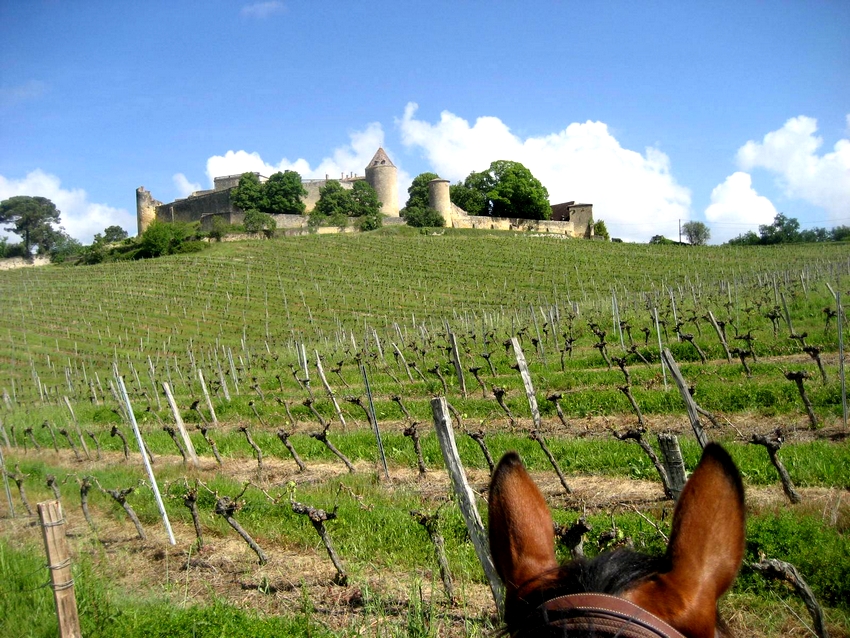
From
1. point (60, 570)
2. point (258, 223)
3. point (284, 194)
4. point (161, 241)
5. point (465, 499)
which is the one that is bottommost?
point (60, 570)

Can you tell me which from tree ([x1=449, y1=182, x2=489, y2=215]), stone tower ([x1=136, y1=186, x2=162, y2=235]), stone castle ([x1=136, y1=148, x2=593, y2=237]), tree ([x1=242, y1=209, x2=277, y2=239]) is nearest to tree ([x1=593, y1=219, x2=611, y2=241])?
stone castle ([x1=136, y1=148, x2=593, y2=237])

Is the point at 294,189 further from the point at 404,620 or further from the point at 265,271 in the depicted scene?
the point at 404,620

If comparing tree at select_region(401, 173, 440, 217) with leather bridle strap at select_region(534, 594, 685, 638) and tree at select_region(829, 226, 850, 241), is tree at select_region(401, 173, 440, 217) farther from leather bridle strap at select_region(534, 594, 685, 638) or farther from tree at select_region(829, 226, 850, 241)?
leather bridle strap at select_region(534, 594, 685, 638)

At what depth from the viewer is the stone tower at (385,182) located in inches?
3548

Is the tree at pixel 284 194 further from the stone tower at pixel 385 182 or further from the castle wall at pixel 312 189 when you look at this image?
the stone tower at pixel 385 182

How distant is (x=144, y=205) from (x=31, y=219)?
13891mm

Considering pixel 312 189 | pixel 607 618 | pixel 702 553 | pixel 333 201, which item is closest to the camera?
pixel 607 618

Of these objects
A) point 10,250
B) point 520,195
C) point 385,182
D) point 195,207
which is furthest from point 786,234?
point 10,250

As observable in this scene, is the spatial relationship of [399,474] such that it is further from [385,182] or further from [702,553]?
[385,182]

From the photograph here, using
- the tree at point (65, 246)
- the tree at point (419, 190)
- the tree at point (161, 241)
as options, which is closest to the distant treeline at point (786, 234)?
the tree at point (419, 190)

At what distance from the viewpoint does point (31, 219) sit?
82.3 metres

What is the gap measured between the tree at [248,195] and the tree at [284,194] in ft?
1.58

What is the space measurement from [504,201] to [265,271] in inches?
1638

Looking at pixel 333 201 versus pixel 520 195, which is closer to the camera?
pixel 333 201
